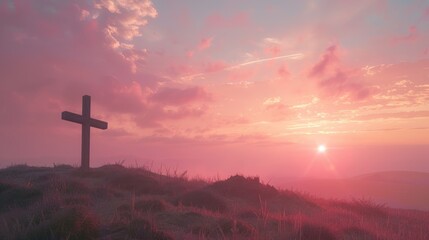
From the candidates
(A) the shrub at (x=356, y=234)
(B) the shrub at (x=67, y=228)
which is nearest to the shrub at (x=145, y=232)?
(B) the shrub at (x=67, y=228)

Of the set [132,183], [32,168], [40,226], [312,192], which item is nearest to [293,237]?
[40,226]

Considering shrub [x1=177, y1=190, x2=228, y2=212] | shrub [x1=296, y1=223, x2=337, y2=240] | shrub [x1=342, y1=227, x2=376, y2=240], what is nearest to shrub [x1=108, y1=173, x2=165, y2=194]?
shrub [x1=177, y1=190, x2=228, y2=212]

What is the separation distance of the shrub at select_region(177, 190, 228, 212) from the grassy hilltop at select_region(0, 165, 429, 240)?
3cm

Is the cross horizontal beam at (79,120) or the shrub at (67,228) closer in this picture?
the shrub at (67,228)

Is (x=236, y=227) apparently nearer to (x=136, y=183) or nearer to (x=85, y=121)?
(x=136, y=183)

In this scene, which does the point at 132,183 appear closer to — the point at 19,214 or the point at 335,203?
the point at 19,214

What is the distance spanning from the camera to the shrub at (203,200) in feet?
46.0

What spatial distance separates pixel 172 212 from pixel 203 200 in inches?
130

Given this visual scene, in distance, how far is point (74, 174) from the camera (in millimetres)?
19453

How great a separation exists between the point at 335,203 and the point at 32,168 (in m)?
15.5

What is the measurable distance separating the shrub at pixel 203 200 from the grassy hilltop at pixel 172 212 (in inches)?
1.4

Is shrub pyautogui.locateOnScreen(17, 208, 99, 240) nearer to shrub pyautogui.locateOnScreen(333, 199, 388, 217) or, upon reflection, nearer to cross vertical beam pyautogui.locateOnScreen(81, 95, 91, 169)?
shrub pyautogui.locateOnScreen(333, 199, 388, 217)

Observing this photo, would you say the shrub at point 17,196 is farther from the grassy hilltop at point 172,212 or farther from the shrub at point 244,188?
the shrub at point 244,188

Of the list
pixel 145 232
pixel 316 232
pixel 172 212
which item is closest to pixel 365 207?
pixel 316 232
